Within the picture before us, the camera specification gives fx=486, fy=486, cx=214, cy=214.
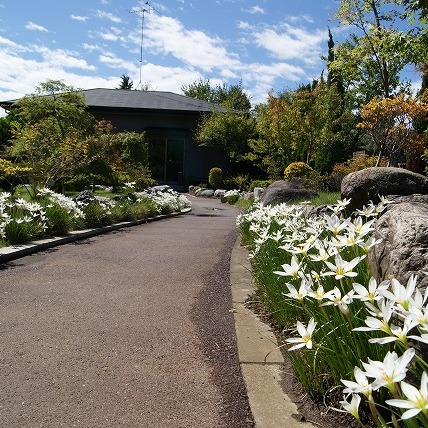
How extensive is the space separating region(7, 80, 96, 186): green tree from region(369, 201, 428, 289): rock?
35.9ft

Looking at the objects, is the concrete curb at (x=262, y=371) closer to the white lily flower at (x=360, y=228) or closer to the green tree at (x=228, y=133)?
the white lily flower at (x=360, y=228)

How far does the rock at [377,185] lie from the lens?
641 centimetres

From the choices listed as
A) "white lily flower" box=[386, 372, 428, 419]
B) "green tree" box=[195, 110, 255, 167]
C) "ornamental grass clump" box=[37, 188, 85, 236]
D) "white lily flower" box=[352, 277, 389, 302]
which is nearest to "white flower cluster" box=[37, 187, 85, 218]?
"ornamental grass clump" box=[37, 188, 85, 236]

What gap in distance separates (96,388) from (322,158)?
2164 cm

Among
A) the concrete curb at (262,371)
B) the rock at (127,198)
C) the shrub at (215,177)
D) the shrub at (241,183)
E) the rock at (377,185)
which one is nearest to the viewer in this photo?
the concrete curb at (262,371)

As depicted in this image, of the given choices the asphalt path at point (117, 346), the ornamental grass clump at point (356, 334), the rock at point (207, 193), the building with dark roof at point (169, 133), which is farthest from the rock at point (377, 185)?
the building with dark roof at point (169, 133)

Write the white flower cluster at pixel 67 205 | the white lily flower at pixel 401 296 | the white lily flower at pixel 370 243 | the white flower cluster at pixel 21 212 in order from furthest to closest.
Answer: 1. the white flower cluster at pixel 67 205
2. the white flower cluster at pixel 21 212
3. the white lily flower at pixel 370 243
4. the white lily flower at pixel 401 296

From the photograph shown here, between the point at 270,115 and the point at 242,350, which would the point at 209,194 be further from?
the point at 242,350

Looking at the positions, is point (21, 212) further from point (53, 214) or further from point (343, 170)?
point (343, 170)

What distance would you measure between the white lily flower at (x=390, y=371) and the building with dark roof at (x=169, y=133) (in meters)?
28.5

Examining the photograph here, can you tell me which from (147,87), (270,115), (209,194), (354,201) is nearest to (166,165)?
(209,194)

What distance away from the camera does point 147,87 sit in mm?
67188

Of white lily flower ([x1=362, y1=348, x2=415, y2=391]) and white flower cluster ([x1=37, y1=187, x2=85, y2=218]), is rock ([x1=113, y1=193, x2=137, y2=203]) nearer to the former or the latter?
white flower cluster ([x1=37, y1=187, x2=85, y2=218])

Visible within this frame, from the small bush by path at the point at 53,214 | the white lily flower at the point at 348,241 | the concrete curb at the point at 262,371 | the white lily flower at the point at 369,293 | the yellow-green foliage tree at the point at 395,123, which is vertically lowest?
the small bush by path at the point at 53,214
